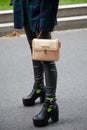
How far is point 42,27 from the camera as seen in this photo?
3934 millimetres

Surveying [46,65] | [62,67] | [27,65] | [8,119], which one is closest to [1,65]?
[27,65]

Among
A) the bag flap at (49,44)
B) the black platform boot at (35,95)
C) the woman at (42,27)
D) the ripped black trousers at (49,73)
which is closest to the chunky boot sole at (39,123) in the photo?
the woman at (42,27)

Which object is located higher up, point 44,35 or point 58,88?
point 44,35

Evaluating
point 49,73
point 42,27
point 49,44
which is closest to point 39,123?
point 49,73

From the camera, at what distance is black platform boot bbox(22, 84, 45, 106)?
4684 mm

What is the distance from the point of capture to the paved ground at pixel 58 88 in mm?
4414

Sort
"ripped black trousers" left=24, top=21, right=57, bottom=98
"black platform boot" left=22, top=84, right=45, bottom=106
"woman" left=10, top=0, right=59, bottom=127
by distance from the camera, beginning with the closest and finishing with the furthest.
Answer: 1. "woman" left=10, top=0, right=59, bottom=127
2. "ripped black trousers" left=24, top=21, right=57, bottom=98
3. "black platform boot" left=22, top=84, right=45, bottom=106

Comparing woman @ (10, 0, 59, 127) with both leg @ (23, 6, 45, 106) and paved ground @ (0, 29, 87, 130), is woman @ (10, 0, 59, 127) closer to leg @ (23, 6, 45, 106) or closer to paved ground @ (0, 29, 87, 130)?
leg @ (23, 6, 45, 106)

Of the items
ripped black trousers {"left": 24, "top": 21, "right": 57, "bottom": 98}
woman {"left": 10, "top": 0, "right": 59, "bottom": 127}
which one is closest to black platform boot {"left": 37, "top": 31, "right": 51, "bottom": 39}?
woman {"left": 10, "top": 0, "right": 59, "bottom": 127}

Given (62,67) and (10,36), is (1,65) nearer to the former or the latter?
(62,67)

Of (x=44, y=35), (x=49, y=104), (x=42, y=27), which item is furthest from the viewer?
(x=49, y=104)

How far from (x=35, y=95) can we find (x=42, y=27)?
1009 millimetres

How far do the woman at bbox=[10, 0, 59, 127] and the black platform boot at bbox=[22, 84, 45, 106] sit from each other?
0.17 metres

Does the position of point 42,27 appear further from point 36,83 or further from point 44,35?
point 36,83
